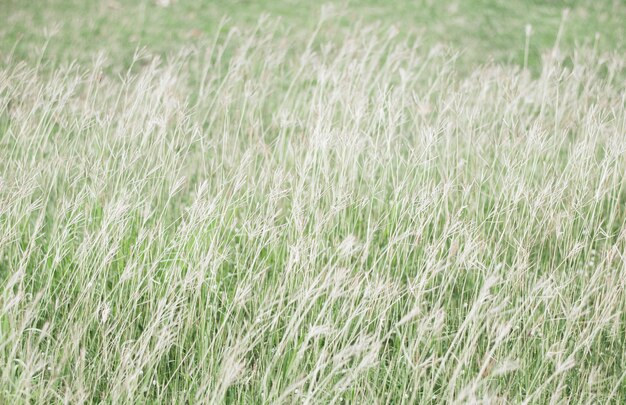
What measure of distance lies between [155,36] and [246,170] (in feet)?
11.1

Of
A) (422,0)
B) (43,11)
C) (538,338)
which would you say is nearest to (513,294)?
(538,338)

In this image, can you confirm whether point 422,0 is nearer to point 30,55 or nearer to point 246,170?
point 30,55

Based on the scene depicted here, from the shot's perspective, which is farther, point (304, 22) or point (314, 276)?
point (304, 22)

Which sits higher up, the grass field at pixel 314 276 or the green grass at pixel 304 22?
the green grass at pixel 304 22

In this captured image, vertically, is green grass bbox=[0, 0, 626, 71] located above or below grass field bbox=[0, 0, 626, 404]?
above

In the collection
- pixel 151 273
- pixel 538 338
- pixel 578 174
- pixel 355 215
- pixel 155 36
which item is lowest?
pixel 538 338

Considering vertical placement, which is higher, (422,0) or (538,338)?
(422,0)

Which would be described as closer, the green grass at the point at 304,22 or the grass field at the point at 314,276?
the grass field at the point at 314,276

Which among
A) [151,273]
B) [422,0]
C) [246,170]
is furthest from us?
[422,0]

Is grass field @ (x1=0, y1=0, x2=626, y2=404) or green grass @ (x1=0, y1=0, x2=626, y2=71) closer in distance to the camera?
grass field @ (x1=0, y1=0, x2=626, y2=404)

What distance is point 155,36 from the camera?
17.3 ft

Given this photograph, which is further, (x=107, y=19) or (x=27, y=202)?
(x=107, y=19)

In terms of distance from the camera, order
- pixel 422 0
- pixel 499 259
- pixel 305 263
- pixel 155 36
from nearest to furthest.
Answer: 1. pixel 305 263
2. pixel 499 259
3. pixel 155 36
4. pixel 422 0

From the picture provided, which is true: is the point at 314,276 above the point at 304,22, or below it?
below
